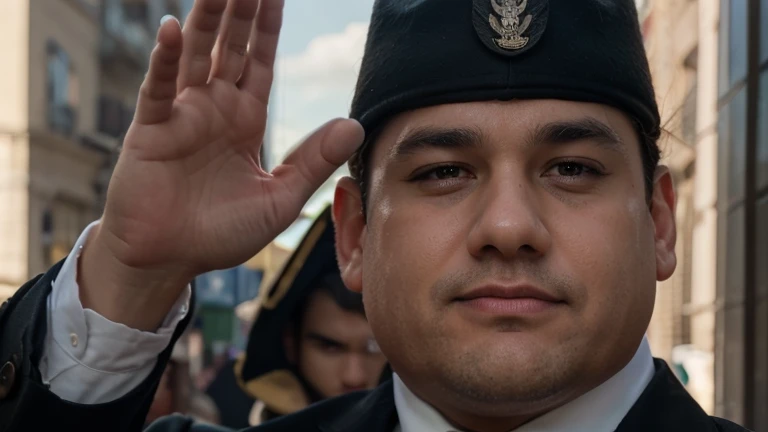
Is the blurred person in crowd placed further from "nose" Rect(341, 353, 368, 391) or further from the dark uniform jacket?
the dark uniform jacket

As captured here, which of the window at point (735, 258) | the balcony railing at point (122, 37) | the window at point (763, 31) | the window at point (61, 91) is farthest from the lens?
the balcony railing at point (122, 37)

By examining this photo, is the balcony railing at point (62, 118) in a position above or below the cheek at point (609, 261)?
below

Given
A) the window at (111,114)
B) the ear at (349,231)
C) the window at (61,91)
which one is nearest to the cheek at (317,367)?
the ear at (349,231)

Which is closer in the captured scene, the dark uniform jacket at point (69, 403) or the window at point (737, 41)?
the dark uniform jacket at point (69, 403)

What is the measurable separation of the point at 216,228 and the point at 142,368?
322 millimetres

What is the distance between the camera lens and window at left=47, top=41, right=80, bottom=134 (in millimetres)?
16152

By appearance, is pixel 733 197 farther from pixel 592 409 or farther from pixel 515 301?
pixel 515 301

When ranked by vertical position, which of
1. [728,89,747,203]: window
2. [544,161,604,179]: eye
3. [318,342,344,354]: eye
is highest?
[544,161,604,179]: eye

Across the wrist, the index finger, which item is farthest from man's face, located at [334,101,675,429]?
the wrist

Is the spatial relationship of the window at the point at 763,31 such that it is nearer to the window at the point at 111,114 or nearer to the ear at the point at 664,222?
the ear at the point at 664,222

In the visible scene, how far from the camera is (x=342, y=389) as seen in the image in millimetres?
4480

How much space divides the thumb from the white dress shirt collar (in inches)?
18.6

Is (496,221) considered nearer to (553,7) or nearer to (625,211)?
(625,211)

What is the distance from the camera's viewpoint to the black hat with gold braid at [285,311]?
4492mm
